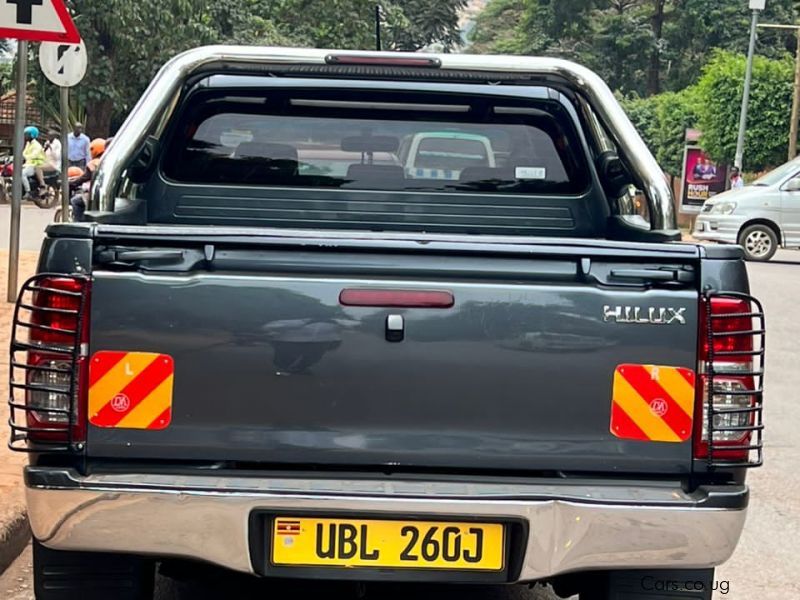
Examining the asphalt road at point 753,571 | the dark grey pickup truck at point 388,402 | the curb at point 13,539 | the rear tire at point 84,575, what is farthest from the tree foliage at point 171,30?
the dark grey pickup truck at point 388,402

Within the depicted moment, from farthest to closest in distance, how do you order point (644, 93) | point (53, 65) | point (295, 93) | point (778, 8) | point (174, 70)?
point (644, 93)
point (778, 8)
point (53, 65)
point (295, 93)
point (174, 70)

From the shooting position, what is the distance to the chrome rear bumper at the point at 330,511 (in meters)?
3.14

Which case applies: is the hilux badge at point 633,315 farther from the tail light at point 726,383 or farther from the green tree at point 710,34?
the green tree at point 710,34

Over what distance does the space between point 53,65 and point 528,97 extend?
858 cm

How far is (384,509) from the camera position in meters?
3.18

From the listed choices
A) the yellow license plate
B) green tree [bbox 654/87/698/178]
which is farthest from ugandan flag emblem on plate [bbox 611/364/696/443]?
green tree [bbox 654/87/698/178]

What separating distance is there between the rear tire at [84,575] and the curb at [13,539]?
4.33ft

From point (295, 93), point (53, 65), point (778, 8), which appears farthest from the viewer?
point (778, 8)

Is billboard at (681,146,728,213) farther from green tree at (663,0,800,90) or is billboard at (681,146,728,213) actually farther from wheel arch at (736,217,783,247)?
wheel arch at (736,217,783,247)

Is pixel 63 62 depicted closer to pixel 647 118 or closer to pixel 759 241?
pixel 759 241

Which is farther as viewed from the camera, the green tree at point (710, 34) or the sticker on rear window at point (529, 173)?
the green tree at point (710, 34)

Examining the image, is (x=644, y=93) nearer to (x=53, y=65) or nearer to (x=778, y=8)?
(x=778, y=8)

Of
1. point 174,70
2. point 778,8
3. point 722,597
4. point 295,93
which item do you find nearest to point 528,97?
point 295,93

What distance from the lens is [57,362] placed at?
10.6 feet
